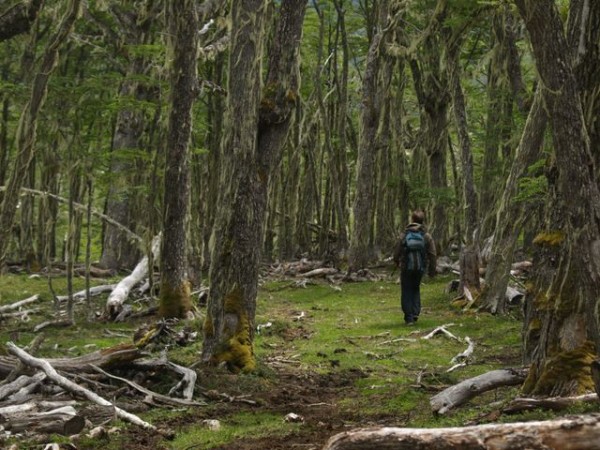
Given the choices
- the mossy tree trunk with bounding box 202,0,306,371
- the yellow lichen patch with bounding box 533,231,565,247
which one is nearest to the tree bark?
the mossy tree trunk with bounding box 202,0,306,371

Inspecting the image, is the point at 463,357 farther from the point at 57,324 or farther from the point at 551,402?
the point at 57,324

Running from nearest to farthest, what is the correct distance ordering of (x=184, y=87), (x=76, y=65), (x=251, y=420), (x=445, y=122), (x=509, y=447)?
(x=509, y=447) → (x=251, y=420) → (x=184, y=87) → (x=445, y=122) → (x=76, y=65)

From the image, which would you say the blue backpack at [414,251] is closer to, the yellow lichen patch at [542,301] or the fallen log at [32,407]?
the yellow lichen patch at [542,301]

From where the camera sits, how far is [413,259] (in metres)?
14.6

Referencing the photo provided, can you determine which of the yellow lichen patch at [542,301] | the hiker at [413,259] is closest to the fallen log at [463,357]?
the hiker at [413,259]

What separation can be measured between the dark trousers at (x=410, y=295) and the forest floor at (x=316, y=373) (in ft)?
1.04

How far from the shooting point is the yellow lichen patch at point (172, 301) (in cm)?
1406

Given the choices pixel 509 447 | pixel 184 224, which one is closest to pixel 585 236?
pixel 509 447

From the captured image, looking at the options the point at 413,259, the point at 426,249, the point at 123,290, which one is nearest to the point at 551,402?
the point at 413,259

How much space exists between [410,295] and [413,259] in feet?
2.99

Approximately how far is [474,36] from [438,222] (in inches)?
251

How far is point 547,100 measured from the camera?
233 inches

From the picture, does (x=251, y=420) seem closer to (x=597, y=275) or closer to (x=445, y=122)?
(x=597, y=275)

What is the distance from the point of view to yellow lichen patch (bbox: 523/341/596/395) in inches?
254
